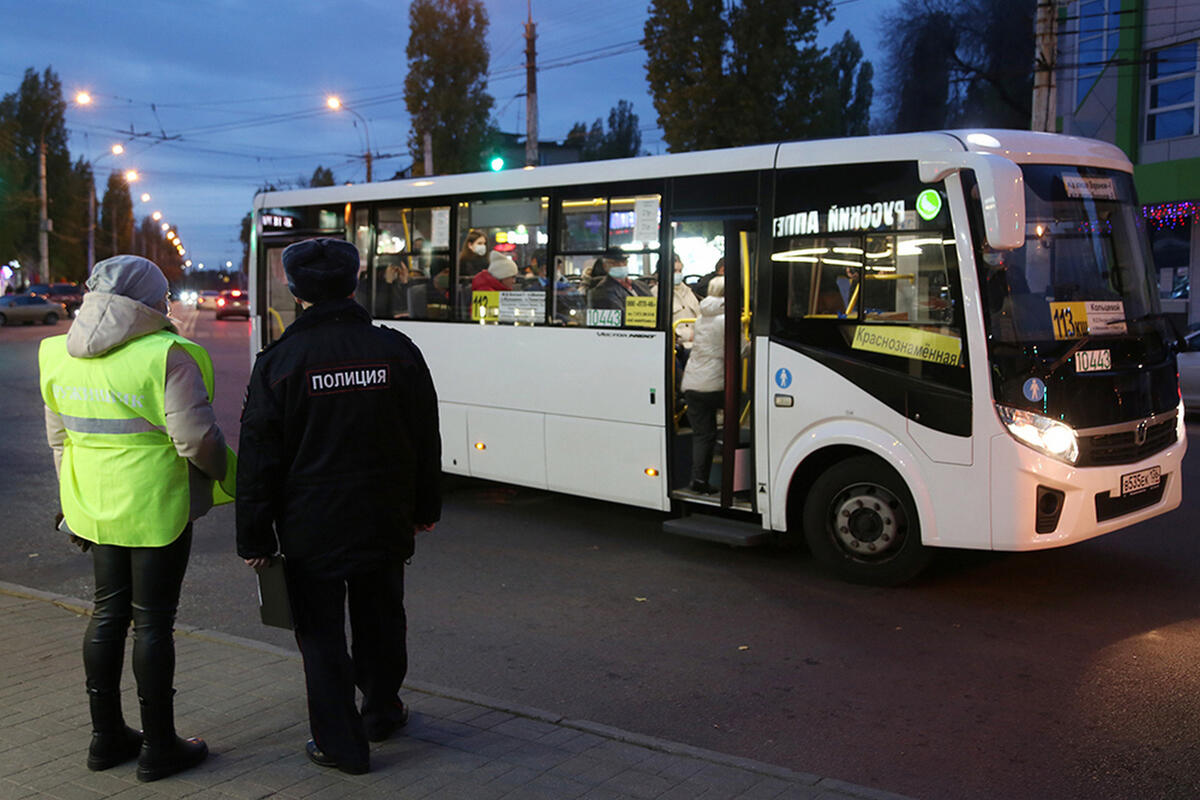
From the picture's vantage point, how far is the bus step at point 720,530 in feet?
25.3

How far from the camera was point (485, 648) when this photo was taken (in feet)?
20.1

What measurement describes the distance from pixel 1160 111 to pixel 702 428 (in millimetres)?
21790

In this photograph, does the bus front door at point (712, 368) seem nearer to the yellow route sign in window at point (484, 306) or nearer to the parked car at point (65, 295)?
the yellow route sign in window at point (484, 306)

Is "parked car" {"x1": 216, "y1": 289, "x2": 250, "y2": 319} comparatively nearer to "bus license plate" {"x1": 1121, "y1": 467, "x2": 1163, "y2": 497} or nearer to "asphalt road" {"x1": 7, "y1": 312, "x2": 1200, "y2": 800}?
"asphalt road" {"x1": 7, "y1": 312, "x2": 1200, "y2": 800}

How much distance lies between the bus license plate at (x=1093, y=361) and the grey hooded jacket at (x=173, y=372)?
4.93 metres

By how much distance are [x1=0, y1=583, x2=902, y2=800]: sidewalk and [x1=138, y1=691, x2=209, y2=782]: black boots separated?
1.9 inches

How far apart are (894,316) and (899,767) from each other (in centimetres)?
329

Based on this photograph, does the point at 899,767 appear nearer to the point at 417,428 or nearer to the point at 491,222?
the point at 417,428

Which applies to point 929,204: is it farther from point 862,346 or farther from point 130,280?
point 130,280

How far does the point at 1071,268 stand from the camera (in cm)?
686

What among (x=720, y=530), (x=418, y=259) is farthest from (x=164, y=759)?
(x=418, y=259)

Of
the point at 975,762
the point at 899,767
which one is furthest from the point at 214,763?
the point at 975,762

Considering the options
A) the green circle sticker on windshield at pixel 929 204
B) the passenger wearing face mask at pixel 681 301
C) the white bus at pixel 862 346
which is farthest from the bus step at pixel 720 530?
the green circle sticker on windshield at pixel 929 204

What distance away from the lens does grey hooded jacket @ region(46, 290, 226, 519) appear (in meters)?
3.92
